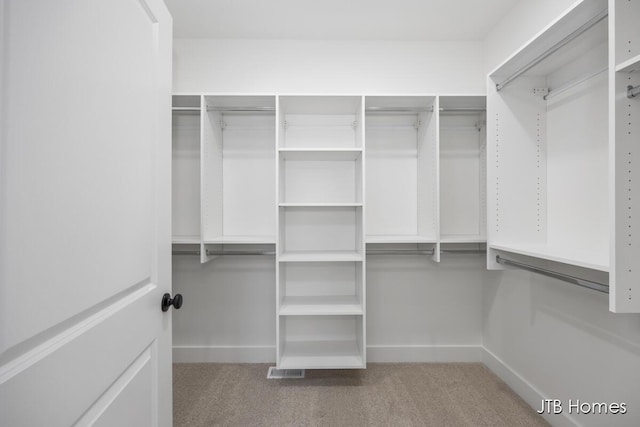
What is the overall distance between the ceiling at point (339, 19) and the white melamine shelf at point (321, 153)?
927 mm

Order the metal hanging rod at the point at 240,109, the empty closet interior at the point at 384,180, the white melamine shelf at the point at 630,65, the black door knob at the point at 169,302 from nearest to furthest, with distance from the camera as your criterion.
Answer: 1. the white melamine shelf at the point at 630,65
2. the black door knob at the point at 169,302
3. the empty closet interior at the point at 384,180
4. the metal hanging rod at the point at 240,109

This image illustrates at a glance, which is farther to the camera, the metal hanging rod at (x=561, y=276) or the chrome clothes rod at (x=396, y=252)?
the chrome clothes rod at (x=396, y=252)

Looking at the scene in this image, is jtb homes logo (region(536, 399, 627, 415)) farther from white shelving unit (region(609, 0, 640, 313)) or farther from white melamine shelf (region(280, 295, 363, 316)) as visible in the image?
white melamine shelf (region(280, 295, 363, 316))

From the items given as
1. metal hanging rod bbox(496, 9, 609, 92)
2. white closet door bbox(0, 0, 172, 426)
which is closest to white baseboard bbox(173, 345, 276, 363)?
white closet door bbox(0, 0, 172, 426)

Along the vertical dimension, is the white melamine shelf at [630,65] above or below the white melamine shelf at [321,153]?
above

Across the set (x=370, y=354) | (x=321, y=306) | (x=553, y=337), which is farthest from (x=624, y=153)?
(x=370, y=354)

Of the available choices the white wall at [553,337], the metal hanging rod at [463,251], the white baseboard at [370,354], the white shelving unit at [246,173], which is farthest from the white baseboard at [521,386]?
the white shelving unit at [246,173]

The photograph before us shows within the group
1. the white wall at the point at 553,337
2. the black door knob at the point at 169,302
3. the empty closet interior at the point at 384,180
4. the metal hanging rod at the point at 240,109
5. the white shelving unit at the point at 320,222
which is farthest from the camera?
the white shelving unit at the point at 320,222

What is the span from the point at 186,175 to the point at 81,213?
1.84m

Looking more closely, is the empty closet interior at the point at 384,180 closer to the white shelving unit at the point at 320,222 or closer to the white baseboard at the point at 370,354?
the white shelving unit at the point at 320,222

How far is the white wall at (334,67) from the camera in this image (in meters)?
2.44

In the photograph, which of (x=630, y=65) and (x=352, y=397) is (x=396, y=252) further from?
(x=630, y=65)

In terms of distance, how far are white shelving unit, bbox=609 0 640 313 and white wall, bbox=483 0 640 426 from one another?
51 centimetres

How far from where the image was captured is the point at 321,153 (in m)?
2.20
